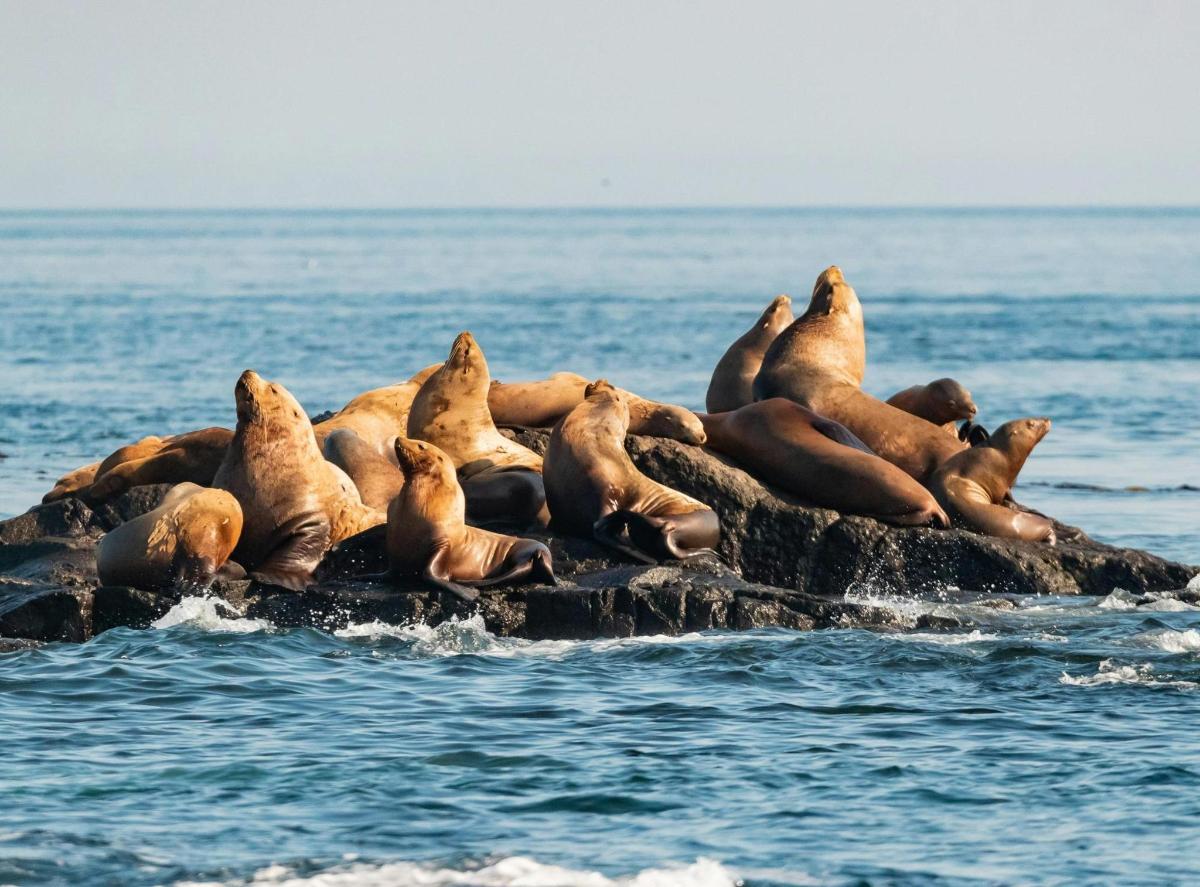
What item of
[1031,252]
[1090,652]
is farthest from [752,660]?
[1031,252]

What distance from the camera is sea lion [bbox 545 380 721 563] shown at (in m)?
10.2

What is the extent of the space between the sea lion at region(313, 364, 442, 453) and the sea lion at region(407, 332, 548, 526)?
0.23 m

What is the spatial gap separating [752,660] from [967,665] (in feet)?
3.36

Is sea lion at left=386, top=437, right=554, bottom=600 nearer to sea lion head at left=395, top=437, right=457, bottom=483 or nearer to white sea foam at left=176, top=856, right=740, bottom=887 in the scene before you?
sea lion head at left=395, top=437, right=457, bottom=483

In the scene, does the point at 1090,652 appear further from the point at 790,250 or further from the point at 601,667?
the point at 790,250

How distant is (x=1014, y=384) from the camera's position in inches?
1148

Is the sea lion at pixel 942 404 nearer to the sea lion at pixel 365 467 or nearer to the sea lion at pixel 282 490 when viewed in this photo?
the sea lion at pixel 365 467

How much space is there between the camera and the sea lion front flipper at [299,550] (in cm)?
971

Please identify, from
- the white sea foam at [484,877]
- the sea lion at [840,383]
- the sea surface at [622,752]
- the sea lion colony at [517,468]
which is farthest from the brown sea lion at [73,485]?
the white sea foam at [484,877]

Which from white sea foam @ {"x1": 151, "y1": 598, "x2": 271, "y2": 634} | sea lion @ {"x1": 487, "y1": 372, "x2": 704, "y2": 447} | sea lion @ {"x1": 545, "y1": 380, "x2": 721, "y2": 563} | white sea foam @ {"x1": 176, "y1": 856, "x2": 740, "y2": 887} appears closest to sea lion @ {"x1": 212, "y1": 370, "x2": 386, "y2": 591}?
white sea foam @ {"x1": 151, "y1": 598, "x2": 271, "y2": 634}

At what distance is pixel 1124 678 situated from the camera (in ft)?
27.8

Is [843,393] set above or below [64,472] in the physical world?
above

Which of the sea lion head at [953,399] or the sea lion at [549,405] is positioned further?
the sea lion head at [953,399]

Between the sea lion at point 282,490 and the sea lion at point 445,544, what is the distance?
1.68 ft
